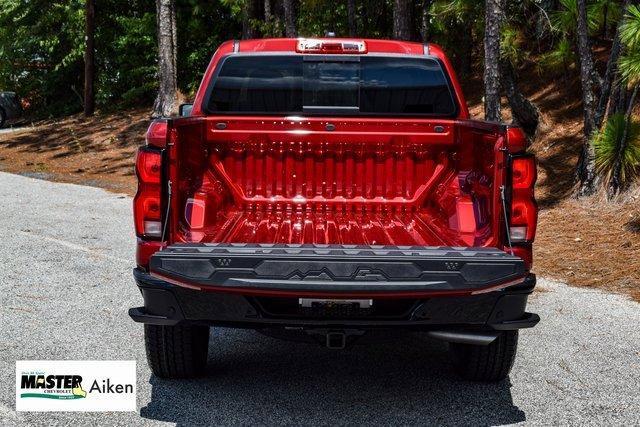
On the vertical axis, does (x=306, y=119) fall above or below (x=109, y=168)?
above

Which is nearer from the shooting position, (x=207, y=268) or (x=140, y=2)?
(x=207, y=268)

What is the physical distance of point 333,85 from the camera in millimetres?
5777

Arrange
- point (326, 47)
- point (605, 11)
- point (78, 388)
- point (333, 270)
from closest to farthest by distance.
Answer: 1. point (333, 270)
2. point (78, 388)
3. point (326, 47)
4. point (605, 11)

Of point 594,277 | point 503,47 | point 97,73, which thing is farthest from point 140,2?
point 594,277

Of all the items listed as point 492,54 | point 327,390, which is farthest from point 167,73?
point 327,390

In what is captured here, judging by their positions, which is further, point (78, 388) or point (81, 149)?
point (81, 149)

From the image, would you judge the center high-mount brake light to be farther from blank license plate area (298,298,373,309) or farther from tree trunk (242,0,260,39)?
tree trunk (242,0,260,39)

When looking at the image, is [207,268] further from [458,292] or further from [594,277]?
[594,277]

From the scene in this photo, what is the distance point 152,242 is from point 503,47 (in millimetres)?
10395

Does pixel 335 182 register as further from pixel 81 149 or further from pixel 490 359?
pixel 81 149

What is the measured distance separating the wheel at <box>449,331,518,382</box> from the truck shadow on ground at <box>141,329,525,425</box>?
0.07 m

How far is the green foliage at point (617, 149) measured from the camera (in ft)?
33.2

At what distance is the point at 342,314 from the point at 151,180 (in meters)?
1.19

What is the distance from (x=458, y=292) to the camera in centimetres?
395
